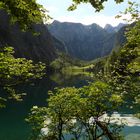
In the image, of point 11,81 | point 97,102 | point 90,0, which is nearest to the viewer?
point 90,0

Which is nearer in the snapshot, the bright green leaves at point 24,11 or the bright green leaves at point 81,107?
the bright green leaves at point 24,11

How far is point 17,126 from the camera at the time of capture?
175 feet

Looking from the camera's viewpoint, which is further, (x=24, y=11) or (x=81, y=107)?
(x=81, y=107)

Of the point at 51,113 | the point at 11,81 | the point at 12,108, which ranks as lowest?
the point at 12,108

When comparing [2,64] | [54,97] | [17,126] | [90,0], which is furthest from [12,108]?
[90,0]

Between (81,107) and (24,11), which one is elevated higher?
(24,11)

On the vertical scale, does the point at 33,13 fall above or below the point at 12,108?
above

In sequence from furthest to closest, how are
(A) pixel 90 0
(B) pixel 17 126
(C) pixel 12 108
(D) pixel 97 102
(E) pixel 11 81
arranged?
(C) pixel 12 108 → (B) pixel 17 126 → (D) pixel 97 102 → (E) pixel 11 81 → (A) pixel 90 0

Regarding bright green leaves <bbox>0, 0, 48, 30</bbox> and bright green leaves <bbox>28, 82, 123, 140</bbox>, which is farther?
bright green leaves <bbox>28, 82, 123, 140</bbox>

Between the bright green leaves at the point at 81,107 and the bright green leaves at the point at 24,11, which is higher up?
the bright green leaves at the point at 24,11

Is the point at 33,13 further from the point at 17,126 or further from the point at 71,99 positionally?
the point at 17,126

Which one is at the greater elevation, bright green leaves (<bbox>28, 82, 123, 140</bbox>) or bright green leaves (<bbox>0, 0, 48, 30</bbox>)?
bright green leaves (<bbox>0, 0, 48, 30</bbox>)

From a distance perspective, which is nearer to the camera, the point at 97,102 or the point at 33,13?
the point at 33,13

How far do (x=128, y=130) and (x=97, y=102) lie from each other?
26965 millimetres
